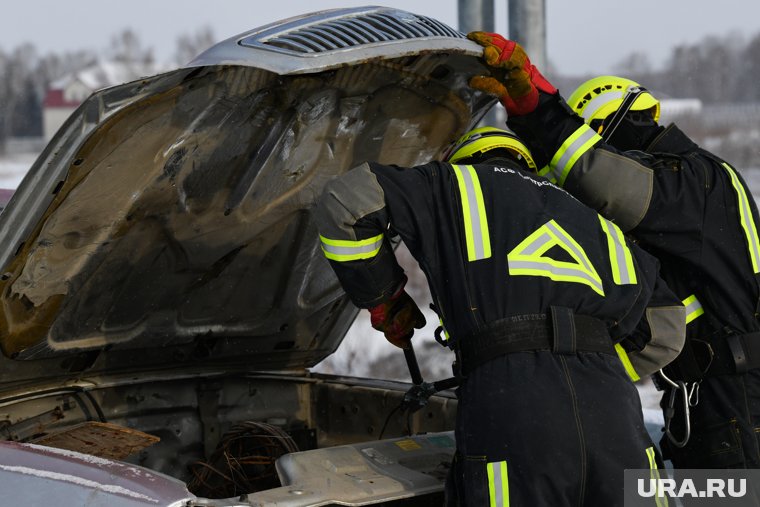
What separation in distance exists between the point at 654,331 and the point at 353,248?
99cm

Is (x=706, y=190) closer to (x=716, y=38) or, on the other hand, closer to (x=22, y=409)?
(x=22, y=409)

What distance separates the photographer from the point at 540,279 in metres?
2.55

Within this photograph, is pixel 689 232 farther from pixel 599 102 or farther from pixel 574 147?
pixel 599 102

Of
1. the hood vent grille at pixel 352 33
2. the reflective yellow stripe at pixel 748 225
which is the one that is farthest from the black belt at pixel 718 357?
the hood vent grille at pixel 352 33

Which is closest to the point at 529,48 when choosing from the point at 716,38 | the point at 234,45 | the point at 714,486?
the point at 714,486

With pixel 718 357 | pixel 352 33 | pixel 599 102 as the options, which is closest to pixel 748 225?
pixel 718 357

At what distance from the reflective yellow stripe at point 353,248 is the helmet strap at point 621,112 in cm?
115

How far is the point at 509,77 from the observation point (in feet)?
9.66

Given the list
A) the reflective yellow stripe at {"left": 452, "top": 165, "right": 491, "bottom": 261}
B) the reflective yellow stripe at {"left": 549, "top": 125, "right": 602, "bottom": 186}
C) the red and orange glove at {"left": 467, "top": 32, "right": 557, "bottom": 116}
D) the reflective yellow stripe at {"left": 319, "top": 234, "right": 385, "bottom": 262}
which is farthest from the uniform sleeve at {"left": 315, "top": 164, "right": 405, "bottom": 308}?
the reflective yellow stripe at {"left": 549, "top": 125, "right": 602, "bottom": 186}

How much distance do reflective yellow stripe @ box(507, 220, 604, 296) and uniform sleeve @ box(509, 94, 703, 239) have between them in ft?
1.58

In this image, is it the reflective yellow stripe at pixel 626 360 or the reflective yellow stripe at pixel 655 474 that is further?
→ the reflective yellow stripe at pixel 626 360

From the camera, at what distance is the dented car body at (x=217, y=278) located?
2.44 meters

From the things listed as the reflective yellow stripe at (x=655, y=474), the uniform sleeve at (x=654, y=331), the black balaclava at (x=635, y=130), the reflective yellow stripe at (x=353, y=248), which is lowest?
the reflective yellow stripe at (x=655, y=474)

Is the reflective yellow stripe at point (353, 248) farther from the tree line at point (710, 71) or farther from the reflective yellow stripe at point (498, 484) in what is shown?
the tree line at point (710, 71)
